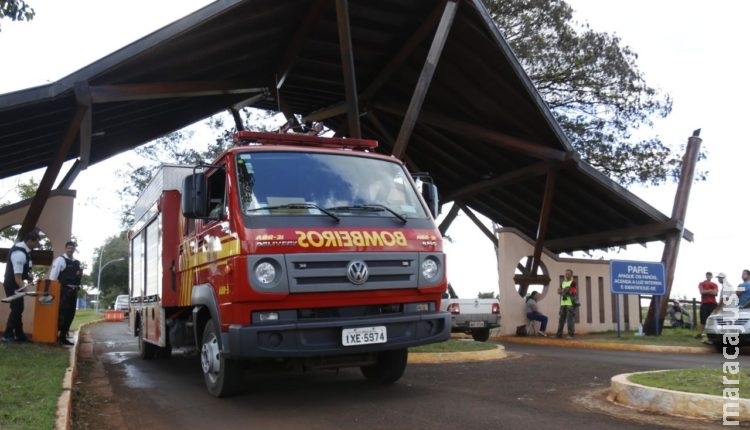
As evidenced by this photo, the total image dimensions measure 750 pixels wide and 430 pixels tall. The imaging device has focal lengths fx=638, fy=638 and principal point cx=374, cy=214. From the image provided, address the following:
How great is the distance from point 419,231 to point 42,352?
644cm

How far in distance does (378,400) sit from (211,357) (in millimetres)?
1777

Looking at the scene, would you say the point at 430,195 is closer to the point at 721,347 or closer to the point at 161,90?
the point at 161,90

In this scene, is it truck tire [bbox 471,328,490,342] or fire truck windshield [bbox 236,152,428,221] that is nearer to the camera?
fire truck windshield [bbox 236,152,428,221]

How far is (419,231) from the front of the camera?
645 centimetres

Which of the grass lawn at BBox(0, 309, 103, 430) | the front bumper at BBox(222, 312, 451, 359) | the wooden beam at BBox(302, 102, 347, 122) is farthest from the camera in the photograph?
the wooden beam at BBox(302, 102, 347, 122)

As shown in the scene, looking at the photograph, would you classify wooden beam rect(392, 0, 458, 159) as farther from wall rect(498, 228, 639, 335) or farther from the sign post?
the sign post

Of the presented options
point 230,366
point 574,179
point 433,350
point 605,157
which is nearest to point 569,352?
point 433,350

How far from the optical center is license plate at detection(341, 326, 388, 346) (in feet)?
19.1

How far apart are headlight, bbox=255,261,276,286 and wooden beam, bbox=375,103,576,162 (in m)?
10.6

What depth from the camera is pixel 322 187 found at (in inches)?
254

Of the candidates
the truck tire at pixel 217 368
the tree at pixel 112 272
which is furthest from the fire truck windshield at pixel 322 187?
the tree at pixel 112 272

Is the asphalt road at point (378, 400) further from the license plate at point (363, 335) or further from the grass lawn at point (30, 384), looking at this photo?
the license plate at point (363, 335)

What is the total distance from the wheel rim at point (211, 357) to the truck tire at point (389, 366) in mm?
1664

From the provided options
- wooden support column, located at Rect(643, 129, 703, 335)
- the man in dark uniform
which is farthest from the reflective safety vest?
the man in dark uniform
